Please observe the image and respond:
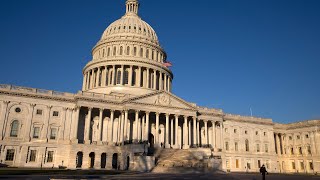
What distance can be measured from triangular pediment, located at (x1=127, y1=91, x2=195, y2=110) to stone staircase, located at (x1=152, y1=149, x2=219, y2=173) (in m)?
12.2

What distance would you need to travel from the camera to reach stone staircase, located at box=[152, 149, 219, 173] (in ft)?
173

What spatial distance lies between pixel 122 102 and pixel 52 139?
17497 millimetres

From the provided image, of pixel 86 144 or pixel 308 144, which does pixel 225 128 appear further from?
pixel 86 144

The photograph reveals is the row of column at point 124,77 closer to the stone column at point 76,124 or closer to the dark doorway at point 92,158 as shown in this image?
the stone column at point 76,124

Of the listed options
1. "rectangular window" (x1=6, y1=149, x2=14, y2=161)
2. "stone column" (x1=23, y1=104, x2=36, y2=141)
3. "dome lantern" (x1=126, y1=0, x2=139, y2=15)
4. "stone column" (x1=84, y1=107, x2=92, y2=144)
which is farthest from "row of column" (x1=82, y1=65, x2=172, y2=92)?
"rectangular window" (x1=6, y1=149, x2=14, y2=161)

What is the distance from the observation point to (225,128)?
8706 centimetres

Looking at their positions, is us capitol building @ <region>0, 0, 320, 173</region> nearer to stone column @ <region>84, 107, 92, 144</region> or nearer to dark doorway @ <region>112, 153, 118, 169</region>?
dark doorway @ <region>112, 153, 118, 169</region>

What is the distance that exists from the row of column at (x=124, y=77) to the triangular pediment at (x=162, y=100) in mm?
15701

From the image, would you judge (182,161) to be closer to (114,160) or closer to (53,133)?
(114,160)

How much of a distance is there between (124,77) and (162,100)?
20.6m

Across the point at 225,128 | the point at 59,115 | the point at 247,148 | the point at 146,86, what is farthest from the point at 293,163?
the point at 59,115

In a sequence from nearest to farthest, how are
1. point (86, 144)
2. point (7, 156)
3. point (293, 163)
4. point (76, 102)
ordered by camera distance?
point (7, 156), point (86, 144), point (76, 102), point (293, 163)

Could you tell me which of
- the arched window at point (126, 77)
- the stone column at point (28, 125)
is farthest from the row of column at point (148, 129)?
the arched window at point (126, 77)

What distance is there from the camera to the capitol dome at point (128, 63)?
286 ft
